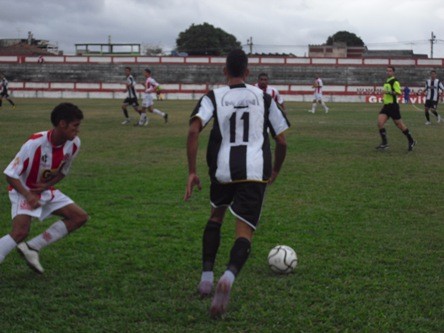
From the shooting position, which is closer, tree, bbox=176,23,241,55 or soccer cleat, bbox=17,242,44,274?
soccer cleat, bbox=17,242,44,274

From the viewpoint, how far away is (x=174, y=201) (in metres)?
8.91

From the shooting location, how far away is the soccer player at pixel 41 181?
5.11m

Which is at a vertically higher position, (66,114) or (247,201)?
(66,114)

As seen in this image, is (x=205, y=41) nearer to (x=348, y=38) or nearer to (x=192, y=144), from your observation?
(x=348, y=38)

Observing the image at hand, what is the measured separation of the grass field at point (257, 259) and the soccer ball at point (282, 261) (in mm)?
81

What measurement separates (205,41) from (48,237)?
100m

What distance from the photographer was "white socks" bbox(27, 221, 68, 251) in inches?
216

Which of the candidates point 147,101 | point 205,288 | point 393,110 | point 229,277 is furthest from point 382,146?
point 229,277

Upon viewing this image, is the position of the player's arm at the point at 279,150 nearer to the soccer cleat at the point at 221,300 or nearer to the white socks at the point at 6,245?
the soccer cleat at the point at 221,300

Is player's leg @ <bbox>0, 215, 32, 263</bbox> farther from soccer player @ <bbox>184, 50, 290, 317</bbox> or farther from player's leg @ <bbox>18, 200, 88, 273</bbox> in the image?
soccer player @ <bbox>184, 50, 290, 317</bbox>

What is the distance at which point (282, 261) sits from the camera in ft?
17.7

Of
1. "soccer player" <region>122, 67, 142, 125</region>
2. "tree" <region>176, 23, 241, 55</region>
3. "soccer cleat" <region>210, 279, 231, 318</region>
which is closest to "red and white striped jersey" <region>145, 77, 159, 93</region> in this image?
"soccer player" <region>122, 67, 142, 125</region>

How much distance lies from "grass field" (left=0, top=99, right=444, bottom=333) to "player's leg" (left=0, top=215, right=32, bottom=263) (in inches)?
12.6

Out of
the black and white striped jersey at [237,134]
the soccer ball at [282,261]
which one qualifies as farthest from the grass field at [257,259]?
the black and white striped jersey at [237,134]
